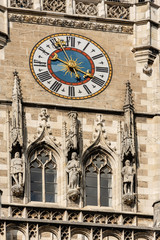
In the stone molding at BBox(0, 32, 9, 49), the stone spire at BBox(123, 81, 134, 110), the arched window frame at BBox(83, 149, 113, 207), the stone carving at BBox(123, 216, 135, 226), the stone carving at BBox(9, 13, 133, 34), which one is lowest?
the stone carving at BBox(123, 216, 135, 226)

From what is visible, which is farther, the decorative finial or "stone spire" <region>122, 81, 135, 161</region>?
the decorative finial

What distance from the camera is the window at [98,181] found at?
167ft

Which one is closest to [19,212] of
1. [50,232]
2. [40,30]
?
[50,232]

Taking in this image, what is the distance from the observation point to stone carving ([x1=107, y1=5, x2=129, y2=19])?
53188 millimetres

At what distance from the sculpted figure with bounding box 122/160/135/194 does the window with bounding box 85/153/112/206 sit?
0.40 metres

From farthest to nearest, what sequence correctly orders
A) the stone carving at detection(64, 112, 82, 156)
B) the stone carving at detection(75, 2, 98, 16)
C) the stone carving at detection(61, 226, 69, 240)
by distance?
the stone carving at detection(75, 2, 98, 16) → the stone carving at detection(64, 112, 82, 156) → the stone carving at detection(61, 226, 69, 240)

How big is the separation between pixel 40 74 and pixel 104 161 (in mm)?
2591

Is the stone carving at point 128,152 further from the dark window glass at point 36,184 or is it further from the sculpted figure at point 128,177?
the dark window glass at point 36,184

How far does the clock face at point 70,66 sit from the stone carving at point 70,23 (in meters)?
0.32

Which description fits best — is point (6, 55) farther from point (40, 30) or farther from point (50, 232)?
point (50, 232)

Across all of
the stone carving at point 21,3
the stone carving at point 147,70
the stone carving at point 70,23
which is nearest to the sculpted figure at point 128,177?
the stone carving at point 147,70

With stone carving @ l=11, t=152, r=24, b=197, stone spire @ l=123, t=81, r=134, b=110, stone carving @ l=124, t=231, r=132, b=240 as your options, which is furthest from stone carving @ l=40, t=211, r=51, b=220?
stone spire @ l=123, t=81, r=134, b=110

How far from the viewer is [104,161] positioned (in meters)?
51.5

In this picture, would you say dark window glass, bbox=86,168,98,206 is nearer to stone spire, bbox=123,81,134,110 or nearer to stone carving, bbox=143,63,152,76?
stone spire, bbox=123,81,134,110
